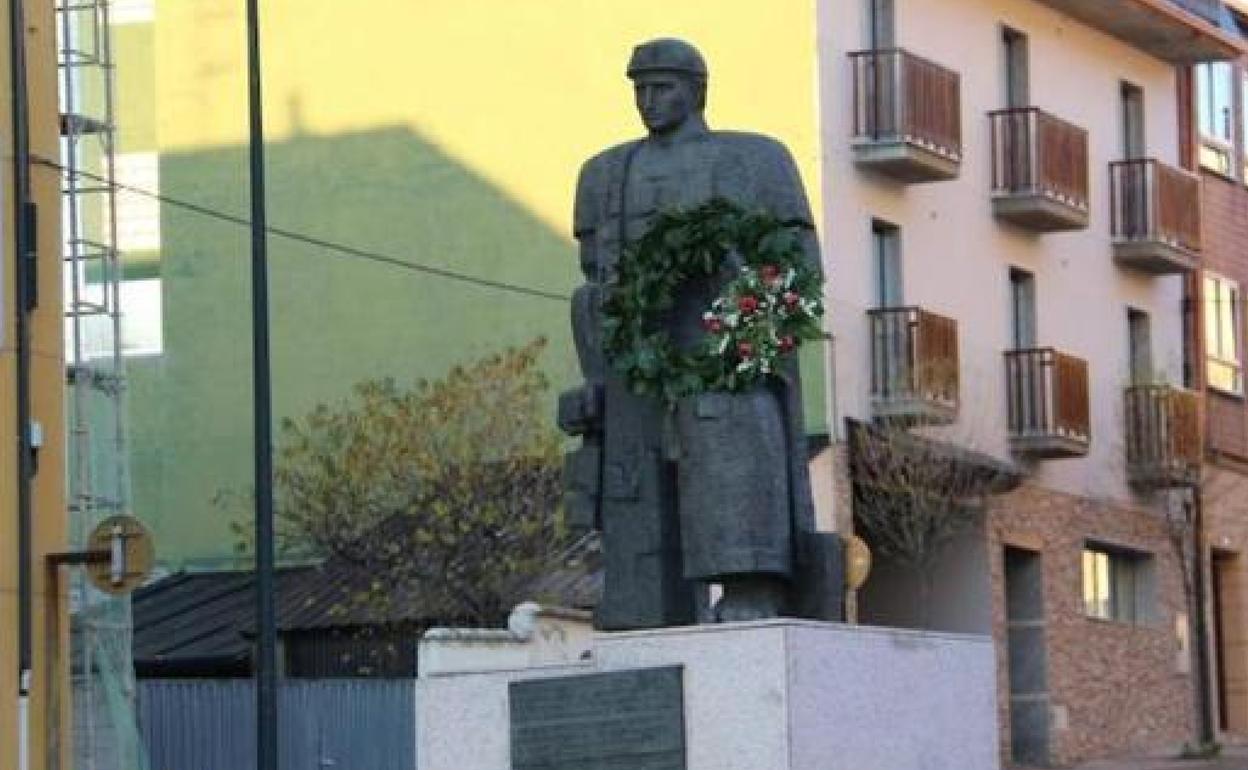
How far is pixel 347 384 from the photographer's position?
4259cm

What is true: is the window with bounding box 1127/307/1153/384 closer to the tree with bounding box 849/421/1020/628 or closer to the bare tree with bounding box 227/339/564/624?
the tree with bounding box 849/421/1020/628

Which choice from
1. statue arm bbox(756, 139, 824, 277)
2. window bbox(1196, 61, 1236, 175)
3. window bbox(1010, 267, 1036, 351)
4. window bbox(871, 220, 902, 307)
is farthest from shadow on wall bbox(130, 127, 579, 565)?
statue arm bbox(756, 139, 824, 277)

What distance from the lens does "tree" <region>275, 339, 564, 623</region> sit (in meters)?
36.7

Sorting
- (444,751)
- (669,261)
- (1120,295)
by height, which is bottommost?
(444,751)

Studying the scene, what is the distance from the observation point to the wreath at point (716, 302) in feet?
51.1

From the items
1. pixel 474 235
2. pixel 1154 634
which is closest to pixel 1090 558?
pixel 1154 634

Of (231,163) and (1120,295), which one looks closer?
(231,163)

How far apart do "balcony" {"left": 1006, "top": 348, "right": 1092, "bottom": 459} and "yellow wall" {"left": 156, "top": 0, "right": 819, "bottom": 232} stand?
5369 mm

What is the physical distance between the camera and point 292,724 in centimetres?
3572

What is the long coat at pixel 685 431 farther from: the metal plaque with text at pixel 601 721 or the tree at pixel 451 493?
the tree at pixel 451 493

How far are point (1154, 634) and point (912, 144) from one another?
9.66 metres

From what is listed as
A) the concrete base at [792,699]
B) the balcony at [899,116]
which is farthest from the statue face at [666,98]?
the balcony at [899,116]

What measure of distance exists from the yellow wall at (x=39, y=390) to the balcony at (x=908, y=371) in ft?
38.2

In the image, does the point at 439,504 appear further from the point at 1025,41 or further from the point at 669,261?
the point at 669,261
